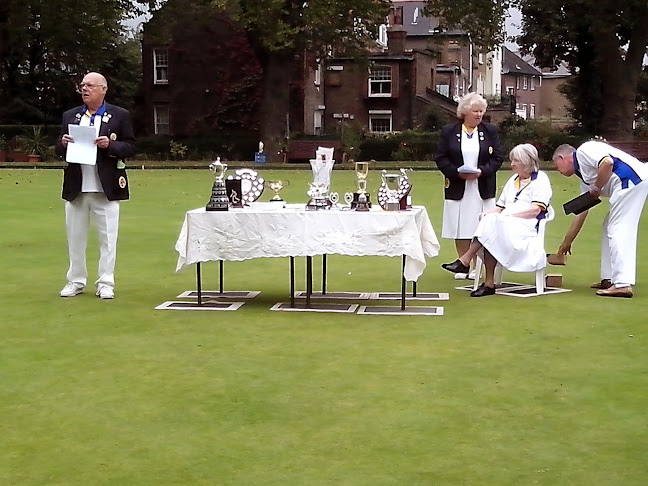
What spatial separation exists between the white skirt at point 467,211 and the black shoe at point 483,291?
912 millimetres

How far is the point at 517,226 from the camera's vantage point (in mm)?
10047

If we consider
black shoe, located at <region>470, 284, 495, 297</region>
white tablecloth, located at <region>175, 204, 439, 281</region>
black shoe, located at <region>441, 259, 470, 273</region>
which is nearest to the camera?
white tablecloth, located at <region>175, 204, 439, 281</region>

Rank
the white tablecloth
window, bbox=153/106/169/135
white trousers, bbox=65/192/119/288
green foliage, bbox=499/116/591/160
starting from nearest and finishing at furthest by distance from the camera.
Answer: the white tablecloth, white trousers, bbox=65/192/119/288, green foliage, bbox=499/116/591/160, window, bbox=153/106/169/135

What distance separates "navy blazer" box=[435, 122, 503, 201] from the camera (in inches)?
432

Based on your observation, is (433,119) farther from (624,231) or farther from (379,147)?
(624,231)

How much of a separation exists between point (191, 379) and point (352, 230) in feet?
8.58

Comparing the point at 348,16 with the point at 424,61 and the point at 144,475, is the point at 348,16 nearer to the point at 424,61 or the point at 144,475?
the point at 424,61

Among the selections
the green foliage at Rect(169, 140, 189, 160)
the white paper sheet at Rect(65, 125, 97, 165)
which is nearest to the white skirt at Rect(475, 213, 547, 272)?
the white paper sheet at Rect(65, 125, 97, 165)

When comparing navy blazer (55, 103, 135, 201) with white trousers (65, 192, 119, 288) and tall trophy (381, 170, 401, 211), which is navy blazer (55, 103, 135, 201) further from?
tall trophy (381, 170, 401, 211)

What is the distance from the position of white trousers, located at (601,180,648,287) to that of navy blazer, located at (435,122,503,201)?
1349 mm

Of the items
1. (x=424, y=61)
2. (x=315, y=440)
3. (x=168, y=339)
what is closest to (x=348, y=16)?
(x=424, y=61)

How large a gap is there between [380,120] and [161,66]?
45.1ft

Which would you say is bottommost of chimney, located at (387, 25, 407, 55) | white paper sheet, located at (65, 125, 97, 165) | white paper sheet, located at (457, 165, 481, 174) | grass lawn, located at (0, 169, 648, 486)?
grass lawn, located at (0, 169, 648, 486)

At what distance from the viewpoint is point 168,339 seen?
803 cm
